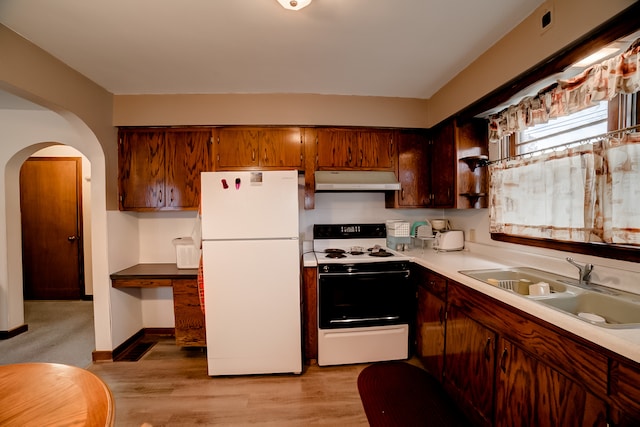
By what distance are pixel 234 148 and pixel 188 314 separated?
167 centimetres

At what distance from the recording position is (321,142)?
2.59m

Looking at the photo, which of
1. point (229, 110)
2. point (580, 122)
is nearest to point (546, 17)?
point (580, 122)

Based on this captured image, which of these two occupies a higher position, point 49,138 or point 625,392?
point 49,138

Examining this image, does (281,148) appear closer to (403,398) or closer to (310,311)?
(310,311)

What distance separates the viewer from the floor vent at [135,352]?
241 centimetres

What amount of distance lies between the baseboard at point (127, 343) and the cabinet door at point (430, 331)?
8.72ft

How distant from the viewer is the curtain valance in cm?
119

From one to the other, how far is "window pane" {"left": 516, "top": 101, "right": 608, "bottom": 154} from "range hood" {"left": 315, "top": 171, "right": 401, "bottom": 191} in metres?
1.05

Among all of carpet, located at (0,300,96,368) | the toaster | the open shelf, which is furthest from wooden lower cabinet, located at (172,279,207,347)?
the open shelf

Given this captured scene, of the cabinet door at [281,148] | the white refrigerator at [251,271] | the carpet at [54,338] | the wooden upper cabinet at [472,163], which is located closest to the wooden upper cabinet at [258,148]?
the cabinet door at [281,148]

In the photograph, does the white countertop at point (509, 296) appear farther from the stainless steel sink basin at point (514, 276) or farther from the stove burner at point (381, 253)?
the stove burner at point (381, 253)

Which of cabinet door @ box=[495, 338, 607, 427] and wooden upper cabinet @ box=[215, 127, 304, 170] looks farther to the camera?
wooden upper cabinet @ box=[215, 127, 304, 170]

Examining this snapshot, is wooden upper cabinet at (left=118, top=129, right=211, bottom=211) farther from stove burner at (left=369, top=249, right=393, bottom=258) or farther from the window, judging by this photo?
the window

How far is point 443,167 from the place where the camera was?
2.49 metres
